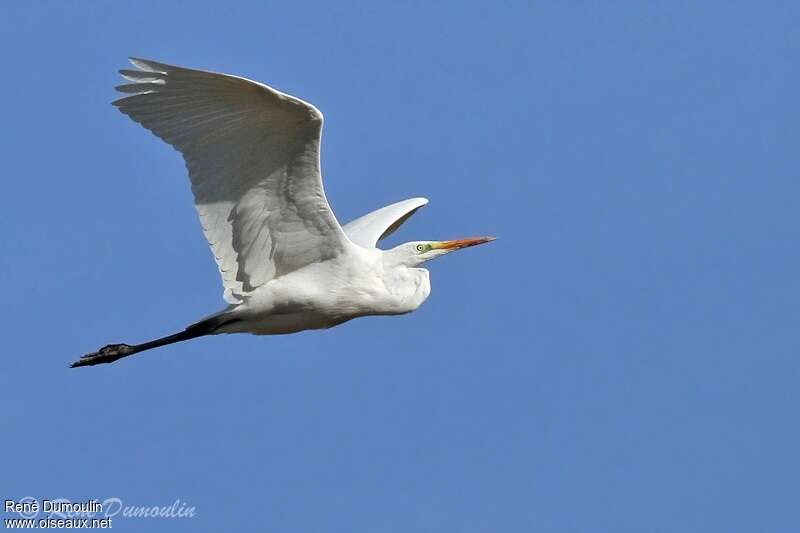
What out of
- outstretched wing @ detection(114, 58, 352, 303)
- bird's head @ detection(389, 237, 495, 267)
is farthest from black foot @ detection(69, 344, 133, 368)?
bird's head @ detection(389, 237, 495, 267)

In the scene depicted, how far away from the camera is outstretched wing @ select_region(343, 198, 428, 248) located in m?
15.4

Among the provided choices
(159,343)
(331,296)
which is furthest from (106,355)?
(331,296)

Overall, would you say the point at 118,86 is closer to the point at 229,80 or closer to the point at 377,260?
the point at 229,80

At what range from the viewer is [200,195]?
13.1 metres

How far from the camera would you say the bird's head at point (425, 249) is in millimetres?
14211

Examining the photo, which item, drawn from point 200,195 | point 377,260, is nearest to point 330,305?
point 377,260

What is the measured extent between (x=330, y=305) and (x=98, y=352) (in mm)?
3052

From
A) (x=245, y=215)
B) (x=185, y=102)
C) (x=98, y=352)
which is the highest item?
(x=185, y=102)

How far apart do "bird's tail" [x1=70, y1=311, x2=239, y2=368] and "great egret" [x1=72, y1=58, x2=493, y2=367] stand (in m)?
0.02

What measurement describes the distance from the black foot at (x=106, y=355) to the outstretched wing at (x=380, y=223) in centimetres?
276

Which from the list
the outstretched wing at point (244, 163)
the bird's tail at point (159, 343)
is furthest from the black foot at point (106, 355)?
the outstretched wing at point (244, 163)

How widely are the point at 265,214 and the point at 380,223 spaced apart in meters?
2.85

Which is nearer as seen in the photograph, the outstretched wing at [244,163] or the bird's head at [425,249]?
the outstretched wing at [244,163]

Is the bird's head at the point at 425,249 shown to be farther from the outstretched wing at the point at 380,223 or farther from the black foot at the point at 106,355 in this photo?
the black foot at the point at 106,355
